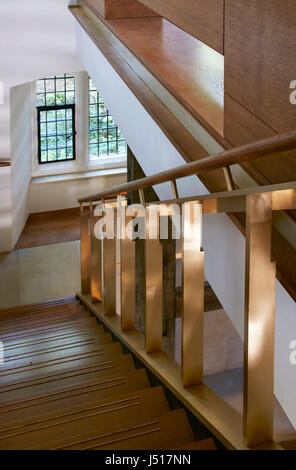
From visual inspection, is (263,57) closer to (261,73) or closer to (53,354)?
(261,73)

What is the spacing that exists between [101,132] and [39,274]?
3572 mm

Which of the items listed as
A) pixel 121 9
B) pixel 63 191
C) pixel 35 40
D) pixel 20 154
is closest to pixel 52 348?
pixel 121 9

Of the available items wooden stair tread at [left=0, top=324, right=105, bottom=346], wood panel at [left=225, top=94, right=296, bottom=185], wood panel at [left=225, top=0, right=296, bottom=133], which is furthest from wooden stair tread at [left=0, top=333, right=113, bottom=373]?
wood panel at [left=225, top=0, right=296, bottom=133]

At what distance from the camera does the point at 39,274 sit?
740 cm

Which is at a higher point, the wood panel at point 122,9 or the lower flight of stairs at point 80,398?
the wood panel at point 122,9

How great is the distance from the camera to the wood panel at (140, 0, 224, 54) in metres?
2.50

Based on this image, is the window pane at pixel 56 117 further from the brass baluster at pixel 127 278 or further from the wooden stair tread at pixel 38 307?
the brass baluster at pixel 127 278

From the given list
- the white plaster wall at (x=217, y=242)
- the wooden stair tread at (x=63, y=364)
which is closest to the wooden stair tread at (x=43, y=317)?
the wooden stair tread at (x=63, y=364)

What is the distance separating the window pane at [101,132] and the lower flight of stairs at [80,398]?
6.34 meters

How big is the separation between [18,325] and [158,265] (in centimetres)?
219

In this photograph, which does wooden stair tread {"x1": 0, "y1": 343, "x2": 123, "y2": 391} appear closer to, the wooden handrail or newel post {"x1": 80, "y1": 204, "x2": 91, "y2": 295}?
the wooden handrail

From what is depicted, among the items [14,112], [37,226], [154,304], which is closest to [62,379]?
[154,304]

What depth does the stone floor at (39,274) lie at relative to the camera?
273 inches

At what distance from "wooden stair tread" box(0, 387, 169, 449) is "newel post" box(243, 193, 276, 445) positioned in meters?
0.56
